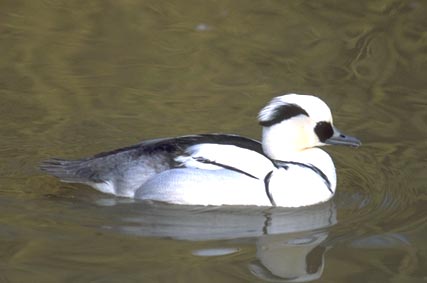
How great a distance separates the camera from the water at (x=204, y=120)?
305 inches

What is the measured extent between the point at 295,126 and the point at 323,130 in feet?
0.73

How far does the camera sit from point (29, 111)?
10.1m

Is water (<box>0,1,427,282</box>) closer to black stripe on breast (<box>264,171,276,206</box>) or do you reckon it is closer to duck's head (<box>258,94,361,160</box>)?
black stripe on breast (<box>264,171,276,206</box>)

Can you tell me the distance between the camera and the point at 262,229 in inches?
326

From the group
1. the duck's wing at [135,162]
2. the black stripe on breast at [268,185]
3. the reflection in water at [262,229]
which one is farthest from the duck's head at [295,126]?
the reflection in water at [262,229]

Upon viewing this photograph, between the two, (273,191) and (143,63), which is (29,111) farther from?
(273,191)

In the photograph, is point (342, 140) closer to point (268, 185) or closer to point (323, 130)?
point (323, 130)

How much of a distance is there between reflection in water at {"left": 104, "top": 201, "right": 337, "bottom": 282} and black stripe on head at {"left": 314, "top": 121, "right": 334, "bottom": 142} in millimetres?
495

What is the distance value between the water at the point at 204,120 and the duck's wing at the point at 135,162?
0.14 meters

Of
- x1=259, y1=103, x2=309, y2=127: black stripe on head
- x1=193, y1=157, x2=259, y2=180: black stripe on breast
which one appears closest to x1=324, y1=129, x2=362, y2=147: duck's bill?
x1=259, y1=103, x2=309, y2=127: black stripe on head

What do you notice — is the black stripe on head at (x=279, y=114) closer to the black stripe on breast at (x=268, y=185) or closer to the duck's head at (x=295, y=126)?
the duck's head at (x=295, y=126)

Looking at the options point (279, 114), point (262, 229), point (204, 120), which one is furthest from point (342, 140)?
point (204, 120)

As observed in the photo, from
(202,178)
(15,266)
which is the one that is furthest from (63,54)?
(15,266)

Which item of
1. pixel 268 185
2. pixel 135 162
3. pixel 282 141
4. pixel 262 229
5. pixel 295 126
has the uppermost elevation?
pixel 295 126
